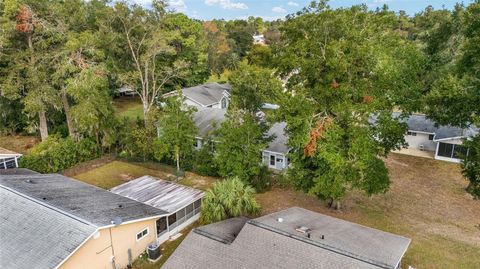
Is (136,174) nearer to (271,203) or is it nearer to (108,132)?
(108,132)

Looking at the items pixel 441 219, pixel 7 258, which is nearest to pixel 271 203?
pixel 441 219

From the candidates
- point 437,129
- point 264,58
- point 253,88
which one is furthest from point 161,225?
point 437,129

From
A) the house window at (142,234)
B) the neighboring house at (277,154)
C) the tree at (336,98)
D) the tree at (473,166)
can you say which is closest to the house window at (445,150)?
the tree at (473,166)

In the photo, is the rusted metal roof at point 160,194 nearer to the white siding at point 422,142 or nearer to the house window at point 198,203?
the house window at point 198,203

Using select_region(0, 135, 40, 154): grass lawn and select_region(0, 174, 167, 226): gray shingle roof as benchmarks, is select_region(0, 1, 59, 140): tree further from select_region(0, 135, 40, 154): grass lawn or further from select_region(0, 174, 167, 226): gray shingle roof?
select_region(0, 174, 167, 226): gray shingle roof

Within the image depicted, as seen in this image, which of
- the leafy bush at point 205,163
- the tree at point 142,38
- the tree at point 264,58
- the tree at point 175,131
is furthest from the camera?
the tree at point 142,38
